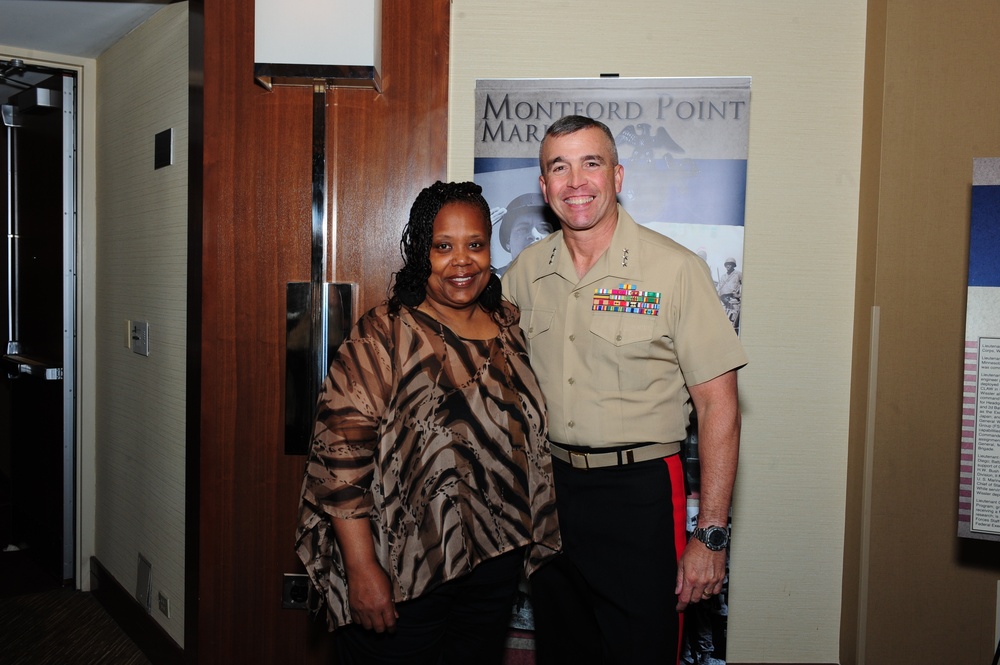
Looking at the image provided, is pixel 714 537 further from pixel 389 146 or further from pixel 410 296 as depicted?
pixel 389 146

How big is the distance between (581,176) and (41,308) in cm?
281

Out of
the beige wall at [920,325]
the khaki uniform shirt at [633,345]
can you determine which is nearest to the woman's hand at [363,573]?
the khaki uniform shirt at [633,345]

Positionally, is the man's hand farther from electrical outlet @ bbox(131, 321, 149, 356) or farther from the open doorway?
the open doorway

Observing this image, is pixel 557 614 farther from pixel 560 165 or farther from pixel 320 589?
→ pixel 560 165

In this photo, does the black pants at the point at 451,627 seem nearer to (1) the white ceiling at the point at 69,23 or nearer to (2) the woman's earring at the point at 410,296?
(2) the woman's earring at the point at 410,296

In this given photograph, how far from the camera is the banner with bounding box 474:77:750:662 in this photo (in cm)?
230

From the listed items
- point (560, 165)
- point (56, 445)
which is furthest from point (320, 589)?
point (56, 445)

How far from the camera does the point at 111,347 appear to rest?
9.94 ft

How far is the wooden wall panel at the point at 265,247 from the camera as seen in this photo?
2268mm

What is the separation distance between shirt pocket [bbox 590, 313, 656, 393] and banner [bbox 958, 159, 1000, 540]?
76cm

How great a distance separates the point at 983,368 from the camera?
1717mm

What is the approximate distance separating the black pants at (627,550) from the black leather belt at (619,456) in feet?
0.05

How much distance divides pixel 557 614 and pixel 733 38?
1.85 meters

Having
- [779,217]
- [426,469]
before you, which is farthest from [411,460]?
[779,217]
